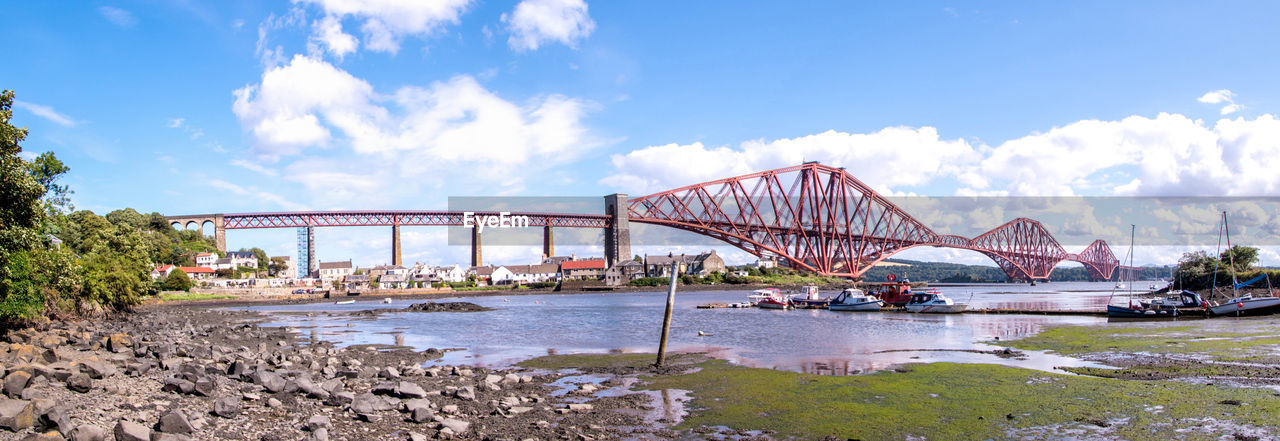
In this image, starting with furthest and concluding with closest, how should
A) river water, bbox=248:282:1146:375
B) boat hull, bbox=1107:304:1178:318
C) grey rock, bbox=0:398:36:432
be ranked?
1. boat hull, bbox=1107:304:1178:318
2. river water, bbox=248:282:1146:375
3. grey rock, bbox=0:398:36:432

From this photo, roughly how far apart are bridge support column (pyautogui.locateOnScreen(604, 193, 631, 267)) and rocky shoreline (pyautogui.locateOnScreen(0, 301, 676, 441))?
97700 millimetres

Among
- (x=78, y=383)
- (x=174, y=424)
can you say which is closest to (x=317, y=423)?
(x=174, y=424)

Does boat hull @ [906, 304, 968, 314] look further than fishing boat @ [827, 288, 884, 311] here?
No

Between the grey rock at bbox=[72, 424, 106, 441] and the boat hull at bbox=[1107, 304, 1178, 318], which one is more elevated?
the grey rock at bbox=[72, 424, 106, 441]

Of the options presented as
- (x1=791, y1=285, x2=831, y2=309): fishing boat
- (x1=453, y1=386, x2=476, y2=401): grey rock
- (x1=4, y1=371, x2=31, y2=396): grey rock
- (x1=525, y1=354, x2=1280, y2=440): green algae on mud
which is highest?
(x1=4, y1=371, x2=31, y2=396): grey rock

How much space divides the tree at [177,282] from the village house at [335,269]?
48939 mm

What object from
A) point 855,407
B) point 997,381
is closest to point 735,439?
point 855,407

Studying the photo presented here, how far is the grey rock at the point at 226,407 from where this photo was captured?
9.58 metres

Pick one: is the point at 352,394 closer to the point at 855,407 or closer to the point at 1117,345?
the point at 855,407

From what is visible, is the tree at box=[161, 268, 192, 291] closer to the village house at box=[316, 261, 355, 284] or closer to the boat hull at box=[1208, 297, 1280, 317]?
the village house at box=[316, 261, 355, 284]

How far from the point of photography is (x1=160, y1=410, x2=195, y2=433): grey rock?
827 cm

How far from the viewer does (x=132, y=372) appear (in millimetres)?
12055

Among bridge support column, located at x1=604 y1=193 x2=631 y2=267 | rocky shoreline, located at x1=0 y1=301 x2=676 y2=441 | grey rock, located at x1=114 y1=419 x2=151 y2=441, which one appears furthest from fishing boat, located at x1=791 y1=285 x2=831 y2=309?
bridge support column, located at x1=604 y1=193 x2=631 y2=267

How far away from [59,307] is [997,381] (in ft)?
104
